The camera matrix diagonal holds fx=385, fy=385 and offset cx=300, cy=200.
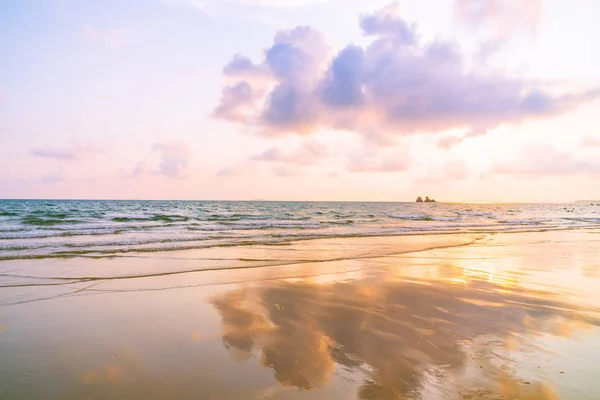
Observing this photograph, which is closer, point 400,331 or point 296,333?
point 296,333

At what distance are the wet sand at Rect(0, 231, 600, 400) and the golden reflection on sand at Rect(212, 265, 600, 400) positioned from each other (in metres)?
0.03

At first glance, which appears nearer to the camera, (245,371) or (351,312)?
(245,371)

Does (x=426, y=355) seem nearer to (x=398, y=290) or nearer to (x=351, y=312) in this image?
(x=351, y=312)

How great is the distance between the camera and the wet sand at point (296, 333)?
482cm

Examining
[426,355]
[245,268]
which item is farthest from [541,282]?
[245,268]

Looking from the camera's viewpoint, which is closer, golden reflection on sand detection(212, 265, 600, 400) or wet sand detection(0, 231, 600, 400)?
wet sand detection(0, 231, 600, 400)

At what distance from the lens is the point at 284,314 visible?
8039mm

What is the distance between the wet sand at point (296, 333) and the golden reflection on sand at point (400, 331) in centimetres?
3

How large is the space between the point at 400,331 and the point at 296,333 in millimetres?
1885

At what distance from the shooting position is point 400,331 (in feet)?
22.8

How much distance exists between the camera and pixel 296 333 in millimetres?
6824

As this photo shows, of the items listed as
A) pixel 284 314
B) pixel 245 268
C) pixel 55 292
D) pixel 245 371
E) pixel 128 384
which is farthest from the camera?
pixel 245 268

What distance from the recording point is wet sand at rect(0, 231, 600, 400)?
4.82m

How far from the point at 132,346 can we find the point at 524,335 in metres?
6.66
